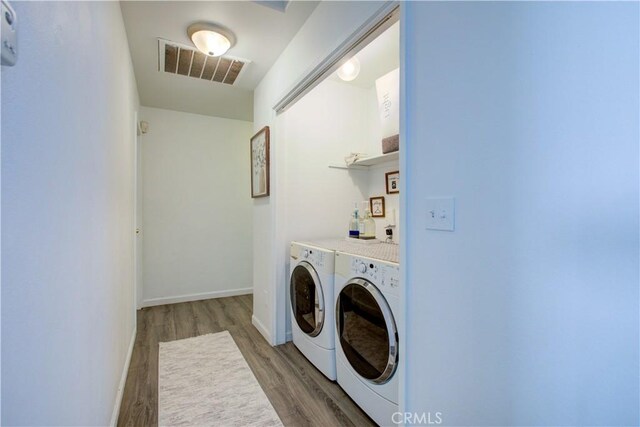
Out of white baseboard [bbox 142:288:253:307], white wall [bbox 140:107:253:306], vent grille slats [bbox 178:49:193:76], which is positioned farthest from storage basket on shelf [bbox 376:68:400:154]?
white baseboard [bbox 142:288:253:307]

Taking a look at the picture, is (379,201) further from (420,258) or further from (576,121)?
(576,121)

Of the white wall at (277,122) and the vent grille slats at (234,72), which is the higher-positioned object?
the vent grille slats at (234,72)

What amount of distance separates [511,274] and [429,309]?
337mm

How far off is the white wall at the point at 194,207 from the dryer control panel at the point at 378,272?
270cm

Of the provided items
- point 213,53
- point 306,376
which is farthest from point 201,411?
point 213,53

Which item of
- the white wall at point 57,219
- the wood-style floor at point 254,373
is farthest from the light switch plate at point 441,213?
the wood-style floor at point 254,373

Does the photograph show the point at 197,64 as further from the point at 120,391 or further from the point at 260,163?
the point at 120,391

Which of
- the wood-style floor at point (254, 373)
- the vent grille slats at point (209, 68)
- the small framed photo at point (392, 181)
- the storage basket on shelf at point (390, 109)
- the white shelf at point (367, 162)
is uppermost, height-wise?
the vent grille slats at point (209, 68)

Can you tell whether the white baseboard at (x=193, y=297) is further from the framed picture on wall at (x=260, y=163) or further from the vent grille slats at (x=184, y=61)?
Answer: the vent grille slats at (x=184, y=61)

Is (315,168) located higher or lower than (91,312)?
higher

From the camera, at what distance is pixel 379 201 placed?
2633mm

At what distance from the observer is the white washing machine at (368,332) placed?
4.51 ft

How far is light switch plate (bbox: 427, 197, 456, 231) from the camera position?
0.96 metres

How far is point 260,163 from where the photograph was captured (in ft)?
8.82
